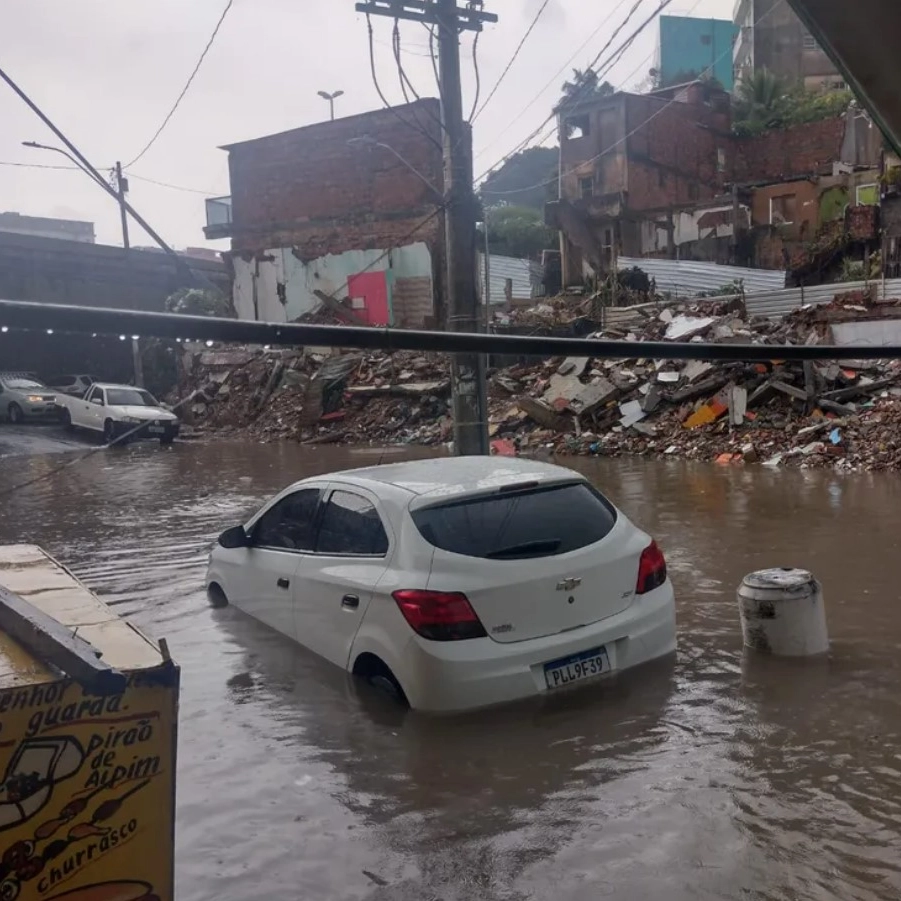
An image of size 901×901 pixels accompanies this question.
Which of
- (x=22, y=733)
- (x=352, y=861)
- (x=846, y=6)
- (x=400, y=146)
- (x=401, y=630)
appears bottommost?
(x=352, y=861)

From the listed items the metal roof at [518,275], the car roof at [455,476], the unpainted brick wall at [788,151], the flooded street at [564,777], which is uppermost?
the unpainted brick wall at [788,151]

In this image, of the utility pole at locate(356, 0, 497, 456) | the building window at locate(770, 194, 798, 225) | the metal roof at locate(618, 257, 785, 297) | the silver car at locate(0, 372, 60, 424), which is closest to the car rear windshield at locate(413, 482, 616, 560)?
the utility pole at locate(356, 0, 497, 456)

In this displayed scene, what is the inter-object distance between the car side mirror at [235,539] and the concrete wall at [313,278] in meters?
26.7

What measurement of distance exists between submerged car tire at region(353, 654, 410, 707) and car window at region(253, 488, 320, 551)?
3.30 ft

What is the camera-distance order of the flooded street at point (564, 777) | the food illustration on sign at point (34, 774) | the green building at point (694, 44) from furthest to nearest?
the green building at point (694, 44), the flooded street at point (564, 777), the food illustration on sign at point (34, 774)

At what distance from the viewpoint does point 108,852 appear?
231cm

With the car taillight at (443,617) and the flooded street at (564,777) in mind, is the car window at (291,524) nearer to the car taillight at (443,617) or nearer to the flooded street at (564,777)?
the flooded street at (564,777)

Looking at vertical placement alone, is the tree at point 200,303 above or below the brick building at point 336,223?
below

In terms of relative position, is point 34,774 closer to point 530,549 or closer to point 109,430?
point 530,549

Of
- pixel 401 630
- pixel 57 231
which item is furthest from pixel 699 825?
pixel 57 231

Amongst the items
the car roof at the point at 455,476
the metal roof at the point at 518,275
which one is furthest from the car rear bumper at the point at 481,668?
the metal roof at the point at 518,275

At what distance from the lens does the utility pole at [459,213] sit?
33.7ft

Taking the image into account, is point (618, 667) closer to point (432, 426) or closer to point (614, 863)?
point (614, 863)

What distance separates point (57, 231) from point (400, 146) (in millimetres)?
48426
